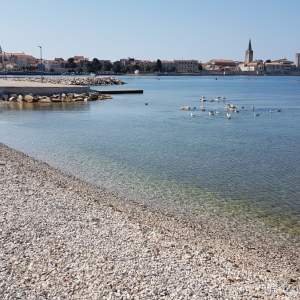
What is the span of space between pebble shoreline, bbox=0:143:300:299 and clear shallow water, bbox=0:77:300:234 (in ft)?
6.15

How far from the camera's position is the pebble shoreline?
21.3ft

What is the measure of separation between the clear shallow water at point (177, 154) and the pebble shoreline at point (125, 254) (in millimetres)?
1874

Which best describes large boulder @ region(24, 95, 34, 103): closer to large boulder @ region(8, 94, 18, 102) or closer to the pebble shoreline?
large boulder @ region(8, 94, 18, 102)

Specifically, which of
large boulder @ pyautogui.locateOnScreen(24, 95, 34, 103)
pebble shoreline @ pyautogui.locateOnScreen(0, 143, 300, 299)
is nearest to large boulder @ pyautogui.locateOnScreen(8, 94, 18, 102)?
large boulder @ pyautogui.locateOnScreen(24, 95, 34, 103)

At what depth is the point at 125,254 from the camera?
25.4ft

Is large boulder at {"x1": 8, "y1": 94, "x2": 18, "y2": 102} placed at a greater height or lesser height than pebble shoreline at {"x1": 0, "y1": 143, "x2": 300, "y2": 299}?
greater

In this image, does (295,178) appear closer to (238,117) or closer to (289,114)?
(238,117)

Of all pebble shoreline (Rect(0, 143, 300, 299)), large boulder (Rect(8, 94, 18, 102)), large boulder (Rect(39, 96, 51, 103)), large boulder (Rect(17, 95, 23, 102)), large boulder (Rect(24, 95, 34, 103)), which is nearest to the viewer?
pebble shoreline (Rect(0, 143, 300, 299))

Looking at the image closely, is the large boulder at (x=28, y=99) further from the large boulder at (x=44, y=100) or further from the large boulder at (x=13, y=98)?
the large boulder at (x=13, y=98)

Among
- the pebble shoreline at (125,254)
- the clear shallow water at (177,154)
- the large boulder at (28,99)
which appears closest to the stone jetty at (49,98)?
the large boulder at (28,99)

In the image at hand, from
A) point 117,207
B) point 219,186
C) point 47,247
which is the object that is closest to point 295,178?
point 219,186

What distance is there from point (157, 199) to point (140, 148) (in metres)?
9.17

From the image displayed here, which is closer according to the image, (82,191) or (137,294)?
(137,294)

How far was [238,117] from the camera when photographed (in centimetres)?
3828
